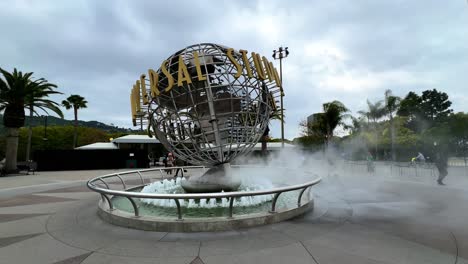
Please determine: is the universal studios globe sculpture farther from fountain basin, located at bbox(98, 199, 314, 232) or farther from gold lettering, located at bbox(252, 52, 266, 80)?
fountain basin, located at bbox(98, 199, 314, 232)

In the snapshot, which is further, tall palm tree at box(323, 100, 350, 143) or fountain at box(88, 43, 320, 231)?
tall palm tree at box(323, 100, 350, 143)

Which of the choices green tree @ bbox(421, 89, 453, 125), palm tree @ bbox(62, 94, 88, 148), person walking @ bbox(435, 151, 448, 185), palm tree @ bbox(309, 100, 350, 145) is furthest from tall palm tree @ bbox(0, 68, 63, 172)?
green tree @ bbox(421, 89, 453, 125)

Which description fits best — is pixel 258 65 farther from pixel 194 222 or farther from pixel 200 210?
pixel 194 222

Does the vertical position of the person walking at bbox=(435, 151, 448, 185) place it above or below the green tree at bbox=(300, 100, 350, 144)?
below

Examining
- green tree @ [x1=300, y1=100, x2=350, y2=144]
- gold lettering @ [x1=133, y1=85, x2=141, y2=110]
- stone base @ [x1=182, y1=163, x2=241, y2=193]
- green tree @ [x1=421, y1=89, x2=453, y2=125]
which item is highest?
green tree @ [x1=421, y1=89, x2=453, y2=125]

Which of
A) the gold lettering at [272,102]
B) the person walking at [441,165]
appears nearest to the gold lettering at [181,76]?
the gold lettering at [272,102]

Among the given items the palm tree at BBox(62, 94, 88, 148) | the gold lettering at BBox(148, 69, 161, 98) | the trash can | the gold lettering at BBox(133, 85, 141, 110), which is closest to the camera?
the gold lettering at BBox(148, 69, 161, 98)

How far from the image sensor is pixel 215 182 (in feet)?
26.2

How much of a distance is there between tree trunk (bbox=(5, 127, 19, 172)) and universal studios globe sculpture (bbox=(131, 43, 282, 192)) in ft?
61.8

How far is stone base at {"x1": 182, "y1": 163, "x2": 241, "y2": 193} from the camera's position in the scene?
7.96 meters

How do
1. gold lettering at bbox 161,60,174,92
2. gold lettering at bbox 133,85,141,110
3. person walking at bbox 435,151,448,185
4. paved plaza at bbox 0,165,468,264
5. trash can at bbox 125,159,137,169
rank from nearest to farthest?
paved plaza at bbox 0,165,468,264
gold lettering at bbox 161,60,174,92
gold lettering at bbox 133,85,141,110
person walking at bbox 435,151,448,185
trash can at bbox 125,159,137,169

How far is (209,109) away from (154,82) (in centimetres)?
175

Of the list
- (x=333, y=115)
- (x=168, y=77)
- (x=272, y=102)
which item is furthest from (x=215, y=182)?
(x=333, y=115)

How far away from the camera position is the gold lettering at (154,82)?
7.33 m
